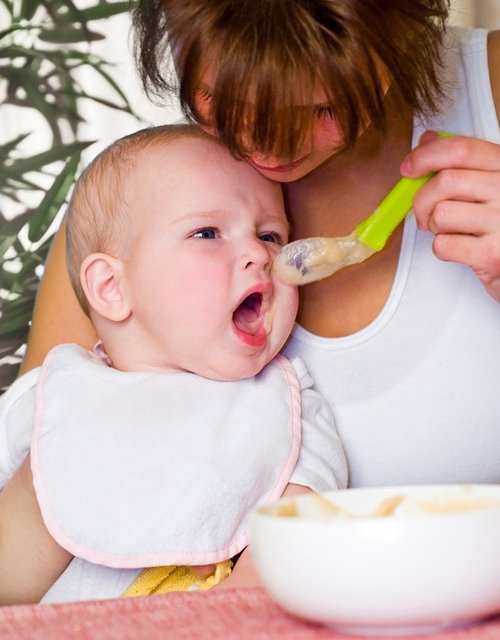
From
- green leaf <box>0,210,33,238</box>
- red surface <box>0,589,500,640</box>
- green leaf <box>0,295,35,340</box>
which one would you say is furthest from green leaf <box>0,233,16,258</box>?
red surface <box>0,589,500,640</box>

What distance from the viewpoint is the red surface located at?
2.12 feet

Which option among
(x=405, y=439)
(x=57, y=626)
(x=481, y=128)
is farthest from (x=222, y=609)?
(x=481, y=128)

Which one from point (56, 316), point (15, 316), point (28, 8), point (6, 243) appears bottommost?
point (15, 316)

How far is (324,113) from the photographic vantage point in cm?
109

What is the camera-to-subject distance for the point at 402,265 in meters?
1.39

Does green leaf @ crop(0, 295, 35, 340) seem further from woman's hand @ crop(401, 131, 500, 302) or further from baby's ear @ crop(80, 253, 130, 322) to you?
woman's hand @ crop(401, 131, 500, 302)

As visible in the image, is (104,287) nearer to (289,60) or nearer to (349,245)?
(349,245)

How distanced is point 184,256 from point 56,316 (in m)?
0.49

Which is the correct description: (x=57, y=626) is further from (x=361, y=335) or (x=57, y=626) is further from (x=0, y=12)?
(x=0, y=12)

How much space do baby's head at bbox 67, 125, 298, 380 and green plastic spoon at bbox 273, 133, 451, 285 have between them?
1.5 inches

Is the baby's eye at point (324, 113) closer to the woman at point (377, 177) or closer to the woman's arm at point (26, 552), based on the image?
the woman at point (377, 177)

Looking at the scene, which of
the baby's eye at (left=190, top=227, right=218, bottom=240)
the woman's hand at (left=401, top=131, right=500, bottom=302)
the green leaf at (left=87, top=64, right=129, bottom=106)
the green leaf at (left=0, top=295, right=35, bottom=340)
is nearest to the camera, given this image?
the woman's hand at (left=401, top=131, right=500, bottom=302)

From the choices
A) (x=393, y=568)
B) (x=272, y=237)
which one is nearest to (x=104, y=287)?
(x=272, y=237)

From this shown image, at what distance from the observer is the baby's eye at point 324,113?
1072mm
